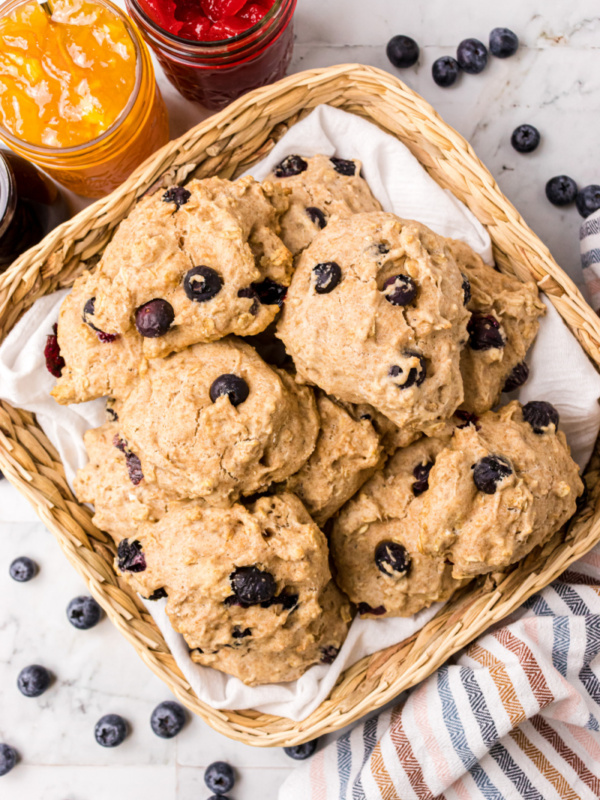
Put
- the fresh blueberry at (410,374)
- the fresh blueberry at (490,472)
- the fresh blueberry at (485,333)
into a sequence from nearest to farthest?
the fresh blueberry at (410,374) → the fresh blueberry at (490,472) → the fresh blueberry at (485,333)

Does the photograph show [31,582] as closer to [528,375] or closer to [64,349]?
[64,349]

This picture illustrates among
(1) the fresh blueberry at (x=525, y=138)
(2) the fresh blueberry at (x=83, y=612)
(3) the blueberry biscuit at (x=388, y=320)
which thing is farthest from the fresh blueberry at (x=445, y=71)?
(2) the fresh blueberry at (x=83, y=612)

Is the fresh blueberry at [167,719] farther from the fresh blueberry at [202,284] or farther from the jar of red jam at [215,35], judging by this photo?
the jar of red jam at [215,35]

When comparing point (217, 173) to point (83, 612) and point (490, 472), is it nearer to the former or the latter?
point (490, 472)

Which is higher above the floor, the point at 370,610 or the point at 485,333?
the point at 485,333

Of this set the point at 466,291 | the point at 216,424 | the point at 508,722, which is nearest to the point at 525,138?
the point at 466,291

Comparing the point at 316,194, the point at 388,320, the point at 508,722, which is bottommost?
the point at 508,722
